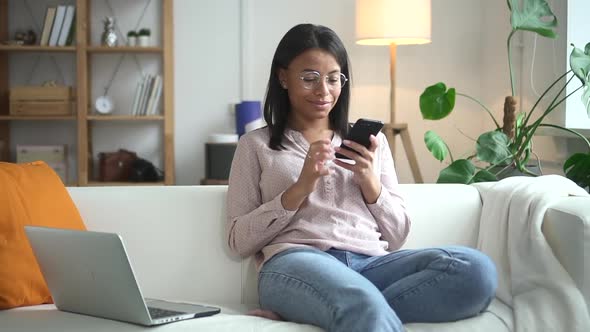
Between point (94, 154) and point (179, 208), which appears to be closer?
point (179, 208)

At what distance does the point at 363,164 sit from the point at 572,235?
0.53 metres

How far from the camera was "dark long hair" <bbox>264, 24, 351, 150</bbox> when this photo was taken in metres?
2.33

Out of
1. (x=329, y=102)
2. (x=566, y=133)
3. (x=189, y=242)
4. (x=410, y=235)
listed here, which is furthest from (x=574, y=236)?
(x=566, y=133)

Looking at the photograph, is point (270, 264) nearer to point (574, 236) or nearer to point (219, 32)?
point (574, 236)

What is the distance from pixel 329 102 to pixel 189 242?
0.52 meters

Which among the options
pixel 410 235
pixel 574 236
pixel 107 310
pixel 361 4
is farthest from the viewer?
pixel 361 4

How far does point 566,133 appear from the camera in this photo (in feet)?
12.6

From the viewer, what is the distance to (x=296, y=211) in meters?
2.23

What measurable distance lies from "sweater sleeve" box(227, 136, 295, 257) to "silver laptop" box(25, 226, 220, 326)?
0.23 meters

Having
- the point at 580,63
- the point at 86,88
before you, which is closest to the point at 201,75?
the point at 86,88

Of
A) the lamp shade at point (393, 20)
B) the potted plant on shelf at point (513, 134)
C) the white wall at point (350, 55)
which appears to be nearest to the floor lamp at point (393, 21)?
the lamp shade at point (393, 20)

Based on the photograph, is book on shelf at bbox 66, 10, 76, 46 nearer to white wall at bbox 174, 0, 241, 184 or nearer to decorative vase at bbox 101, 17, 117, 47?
decorative vase at bbox 101, 17, 117, 47

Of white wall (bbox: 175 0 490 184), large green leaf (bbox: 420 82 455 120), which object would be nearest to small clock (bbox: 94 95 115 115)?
white wall (bbox: 175 0 490 184)

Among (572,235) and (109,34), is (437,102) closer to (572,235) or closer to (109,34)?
(572,235)
